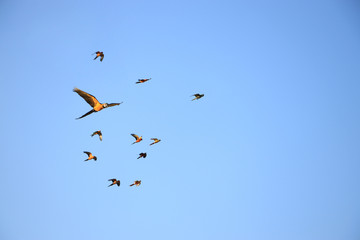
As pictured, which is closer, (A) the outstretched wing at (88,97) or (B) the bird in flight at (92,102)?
(A) the outstretched wing at (88,97)

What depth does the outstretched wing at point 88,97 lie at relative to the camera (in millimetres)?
22984

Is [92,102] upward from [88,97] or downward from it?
upward

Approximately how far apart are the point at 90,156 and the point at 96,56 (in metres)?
13.8

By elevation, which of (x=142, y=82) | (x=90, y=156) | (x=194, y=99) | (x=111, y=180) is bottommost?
(x=111, y=180)

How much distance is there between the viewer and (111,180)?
150 feet

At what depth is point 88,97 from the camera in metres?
23.9

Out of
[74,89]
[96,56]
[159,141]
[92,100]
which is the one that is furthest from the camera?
[159,141]

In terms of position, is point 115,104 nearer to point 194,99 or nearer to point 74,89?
point 74,89

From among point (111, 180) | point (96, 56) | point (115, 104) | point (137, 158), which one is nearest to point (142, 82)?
point (96, 56)

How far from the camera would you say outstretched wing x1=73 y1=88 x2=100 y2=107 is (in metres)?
23.0

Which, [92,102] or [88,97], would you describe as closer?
[88,97]

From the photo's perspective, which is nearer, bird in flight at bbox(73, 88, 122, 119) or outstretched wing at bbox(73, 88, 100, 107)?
outstretched wing at bbox(73, 88, 100, 107)

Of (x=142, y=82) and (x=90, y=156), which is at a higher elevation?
(x=142, y=82)

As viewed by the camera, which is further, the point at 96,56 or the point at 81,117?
the point at 96,56
